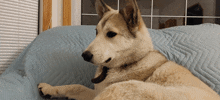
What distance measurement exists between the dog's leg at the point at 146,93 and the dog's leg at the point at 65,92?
0.42 m

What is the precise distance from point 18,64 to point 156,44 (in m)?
1.22

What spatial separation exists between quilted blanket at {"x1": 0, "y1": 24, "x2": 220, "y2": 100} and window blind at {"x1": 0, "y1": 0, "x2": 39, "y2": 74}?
1.54 feet

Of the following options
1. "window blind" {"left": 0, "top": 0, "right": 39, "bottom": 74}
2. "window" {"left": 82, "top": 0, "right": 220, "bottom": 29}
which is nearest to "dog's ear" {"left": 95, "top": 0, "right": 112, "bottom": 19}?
"window blind" {"left": 0, "top": 0, "right": 39, "bottom": 74}

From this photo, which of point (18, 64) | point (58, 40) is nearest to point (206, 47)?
point (58, 40)

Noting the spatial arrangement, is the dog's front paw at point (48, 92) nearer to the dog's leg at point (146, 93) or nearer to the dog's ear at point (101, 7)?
the dog's leg at point (146, 93)

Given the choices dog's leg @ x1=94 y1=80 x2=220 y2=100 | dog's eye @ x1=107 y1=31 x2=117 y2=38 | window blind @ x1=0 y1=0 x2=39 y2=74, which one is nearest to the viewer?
dog's leg @ x1=94 y1=80 x2=220 y2=100

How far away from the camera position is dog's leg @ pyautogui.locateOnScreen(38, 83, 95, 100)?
3.34 feet

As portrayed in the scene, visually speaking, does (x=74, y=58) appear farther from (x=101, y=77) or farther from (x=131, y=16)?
(x=131, y=16)

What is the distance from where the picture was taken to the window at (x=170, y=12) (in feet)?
8.23

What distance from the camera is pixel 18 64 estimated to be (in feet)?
4.13

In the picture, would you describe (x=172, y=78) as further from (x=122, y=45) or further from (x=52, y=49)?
(x=52, y=49)

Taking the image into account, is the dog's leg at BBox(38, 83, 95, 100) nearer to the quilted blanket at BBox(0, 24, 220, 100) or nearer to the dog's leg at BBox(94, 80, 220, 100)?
the quilted blanket at BBox(0, 24, 220, 100)

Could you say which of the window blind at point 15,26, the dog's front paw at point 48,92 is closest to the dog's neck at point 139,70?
the dog's front paw at point 48,92

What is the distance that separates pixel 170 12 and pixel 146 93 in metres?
2.25
